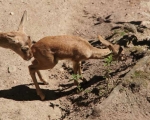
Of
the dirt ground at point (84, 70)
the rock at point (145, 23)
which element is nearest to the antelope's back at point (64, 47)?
the dirt ground at point (84, 70)

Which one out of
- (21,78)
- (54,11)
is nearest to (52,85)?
(21,78)

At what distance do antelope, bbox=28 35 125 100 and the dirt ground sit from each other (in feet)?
1.57

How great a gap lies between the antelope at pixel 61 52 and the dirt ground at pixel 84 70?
1.57 feet

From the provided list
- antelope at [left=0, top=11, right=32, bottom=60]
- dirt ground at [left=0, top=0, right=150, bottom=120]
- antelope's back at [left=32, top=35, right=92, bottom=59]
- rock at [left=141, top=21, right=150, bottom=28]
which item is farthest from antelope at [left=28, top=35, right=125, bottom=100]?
rock at [left=141, top=21, right=150, bottom=28]

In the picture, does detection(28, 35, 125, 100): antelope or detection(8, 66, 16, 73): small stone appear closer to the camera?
detection(28, 35, 125, 100): antelope

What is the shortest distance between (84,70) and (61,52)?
1.35 meters

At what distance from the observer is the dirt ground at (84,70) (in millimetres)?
6871

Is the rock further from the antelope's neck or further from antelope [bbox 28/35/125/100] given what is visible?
the antelope's neck

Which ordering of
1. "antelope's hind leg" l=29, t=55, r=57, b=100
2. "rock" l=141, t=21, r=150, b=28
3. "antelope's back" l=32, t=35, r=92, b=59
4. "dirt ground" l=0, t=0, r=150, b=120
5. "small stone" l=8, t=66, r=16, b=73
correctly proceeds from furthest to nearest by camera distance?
"rock" l=141, t=21, r=150, b=28 < "small stone" l=8, t=66, r=16, b=73 < "antelope's hind leg" l=29, t=55, r=57, b=100 < "antelope's back" l=32, t=35, r=92, b=59 < "dirt ground" l=0, t=0, r=150, b=120

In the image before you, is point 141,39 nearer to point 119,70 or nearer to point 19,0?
point 119,70

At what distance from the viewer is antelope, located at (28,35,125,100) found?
723cm

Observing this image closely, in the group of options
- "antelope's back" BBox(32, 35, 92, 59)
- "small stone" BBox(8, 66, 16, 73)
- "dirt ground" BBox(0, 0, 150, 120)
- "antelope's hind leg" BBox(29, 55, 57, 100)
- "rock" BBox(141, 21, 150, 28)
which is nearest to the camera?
"dirt ground" BBox(0, 0, 150, 120)

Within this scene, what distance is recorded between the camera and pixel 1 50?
29.1ft

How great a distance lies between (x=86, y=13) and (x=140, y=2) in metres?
1.67
